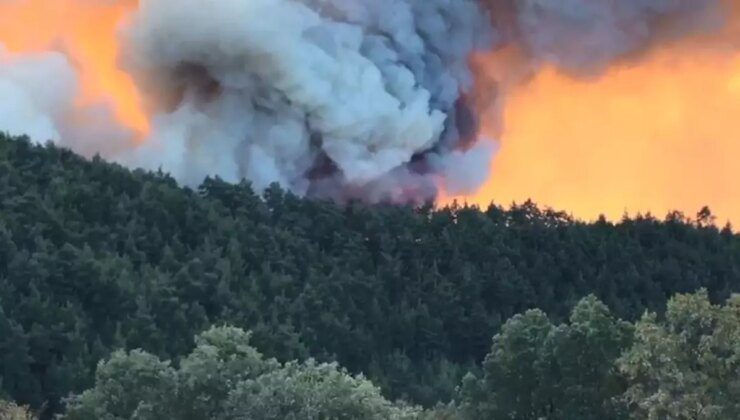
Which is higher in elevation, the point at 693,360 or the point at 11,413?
the point at 11,413

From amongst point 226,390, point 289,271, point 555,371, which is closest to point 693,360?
point 555,371

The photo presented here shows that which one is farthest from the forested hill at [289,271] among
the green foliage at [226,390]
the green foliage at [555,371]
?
the green foliage at [555,371]

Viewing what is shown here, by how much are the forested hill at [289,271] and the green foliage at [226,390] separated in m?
7.05

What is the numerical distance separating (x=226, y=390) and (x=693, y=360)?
7859mm

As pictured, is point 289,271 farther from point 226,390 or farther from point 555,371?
point 226,390

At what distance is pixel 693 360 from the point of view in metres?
21.4

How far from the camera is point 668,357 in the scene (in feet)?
69.8

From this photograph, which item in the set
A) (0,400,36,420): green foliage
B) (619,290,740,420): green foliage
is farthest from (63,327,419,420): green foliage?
(619,290,740,420): green foliage

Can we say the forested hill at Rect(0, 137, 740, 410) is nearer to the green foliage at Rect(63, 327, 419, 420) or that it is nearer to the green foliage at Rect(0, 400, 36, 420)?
the green foliage at Rect(0, 400, 36, 420)

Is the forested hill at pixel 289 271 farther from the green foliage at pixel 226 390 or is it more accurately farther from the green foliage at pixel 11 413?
the green foliage at pixel 226 390

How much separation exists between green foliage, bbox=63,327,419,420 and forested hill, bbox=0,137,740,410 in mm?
7049

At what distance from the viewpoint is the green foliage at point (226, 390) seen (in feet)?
73.4

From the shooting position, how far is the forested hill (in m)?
36.7

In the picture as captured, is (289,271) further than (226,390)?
Yes
